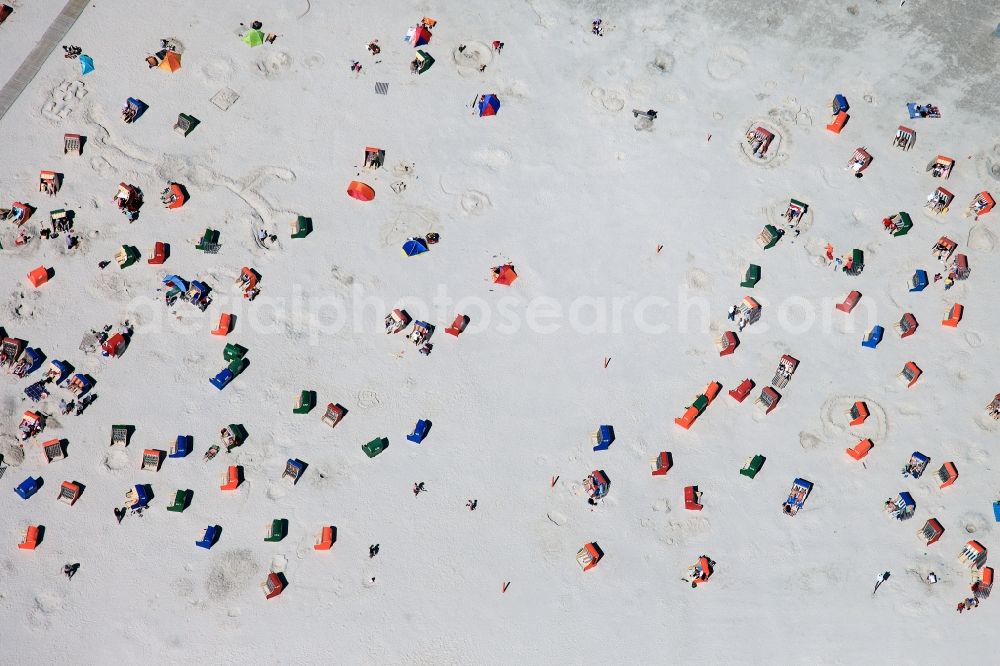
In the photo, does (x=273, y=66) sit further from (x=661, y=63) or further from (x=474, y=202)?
(x=661, y=63)

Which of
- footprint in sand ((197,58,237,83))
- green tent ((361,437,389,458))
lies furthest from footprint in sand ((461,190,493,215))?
footprint in sand ((197,58,237,83))

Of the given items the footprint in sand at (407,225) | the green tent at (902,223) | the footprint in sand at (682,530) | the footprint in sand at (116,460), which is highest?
the footprint in sand at (407,225)

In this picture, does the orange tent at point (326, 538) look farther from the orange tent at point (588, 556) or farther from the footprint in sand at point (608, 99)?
the footprint in sand at point (608, 99)

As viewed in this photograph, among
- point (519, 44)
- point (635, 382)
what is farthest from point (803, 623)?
point (519, 44)

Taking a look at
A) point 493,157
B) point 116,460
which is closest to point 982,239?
point 493,157

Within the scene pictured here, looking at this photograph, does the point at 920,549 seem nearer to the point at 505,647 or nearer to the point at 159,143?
the point at 505,647

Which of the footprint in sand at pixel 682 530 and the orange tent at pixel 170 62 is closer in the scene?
the footprint in sand at pixel 682 530

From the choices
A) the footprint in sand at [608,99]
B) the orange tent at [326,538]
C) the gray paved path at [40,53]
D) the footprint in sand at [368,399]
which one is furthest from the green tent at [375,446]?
the gray paved path at [40,53]

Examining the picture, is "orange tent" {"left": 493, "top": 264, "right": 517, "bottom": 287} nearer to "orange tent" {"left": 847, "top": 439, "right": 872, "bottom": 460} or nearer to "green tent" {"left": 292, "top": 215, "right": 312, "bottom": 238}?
"green tent" {"left": 292, "top": 215, "right": 312, "bottom": 238}
